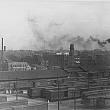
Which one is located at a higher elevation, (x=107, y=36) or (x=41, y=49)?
(x=107, y=36)

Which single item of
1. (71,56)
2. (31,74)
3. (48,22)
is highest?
(48,22)

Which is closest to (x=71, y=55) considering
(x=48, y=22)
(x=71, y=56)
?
(x=71, y=56)

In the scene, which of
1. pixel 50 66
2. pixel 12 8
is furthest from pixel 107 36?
pixel 12 8

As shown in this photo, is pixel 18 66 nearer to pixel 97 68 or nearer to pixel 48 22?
pixel 48 22

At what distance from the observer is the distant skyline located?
2.20 m

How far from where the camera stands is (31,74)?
97.0 inches

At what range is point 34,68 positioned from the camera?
7.63 ft

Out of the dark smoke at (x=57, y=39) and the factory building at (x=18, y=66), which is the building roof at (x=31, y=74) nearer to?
the factory building at (x=18, y=66)

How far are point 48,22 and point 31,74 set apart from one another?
637 mm

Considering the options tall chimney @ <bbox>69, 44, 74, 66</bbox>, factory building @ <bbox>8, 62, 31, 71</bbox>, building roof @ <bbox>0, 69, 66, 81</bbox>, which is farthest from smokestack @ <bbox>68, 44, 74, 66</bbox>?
factory building @ <bbox>8, 62, 31, 71</bbox>

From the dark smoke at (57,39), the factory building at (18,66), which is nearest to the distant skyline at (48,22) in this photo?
Answer: the dark smoke at (57,39)

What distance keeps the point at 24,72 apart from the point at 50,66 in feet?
0.97

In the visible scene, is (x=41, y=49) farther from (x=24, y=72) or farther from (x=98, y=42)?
(x=98, y=42)

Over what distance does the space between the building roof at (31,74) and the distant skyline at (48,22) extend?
11.3 inches
